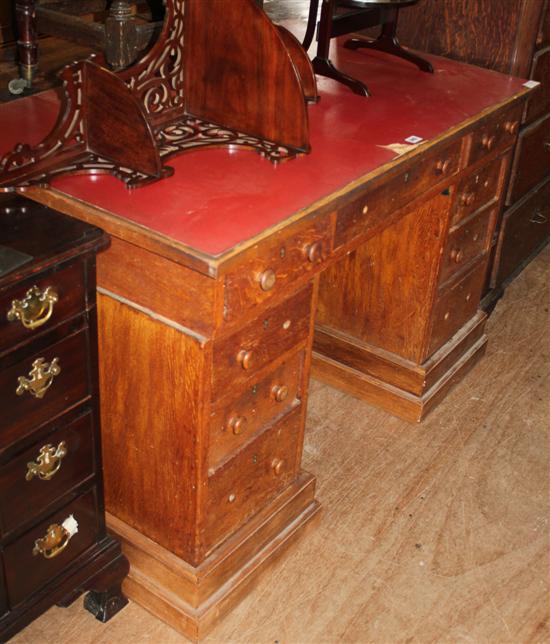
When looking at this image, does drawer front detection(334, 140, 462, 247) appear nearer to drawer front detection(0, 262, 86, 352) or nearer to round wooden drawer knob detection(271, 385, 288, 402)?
round wooden drawer knob detection(271, 385, 288, 402)

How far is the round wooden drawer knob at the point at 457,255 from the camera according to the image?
2.72 meters

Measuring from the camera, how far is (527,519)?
8.15 feet

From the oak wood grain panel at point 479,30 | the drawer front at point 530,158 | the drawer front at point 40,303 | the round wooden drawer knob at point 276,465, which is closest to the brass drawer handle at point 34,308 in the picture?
the drawer front at point 40,303

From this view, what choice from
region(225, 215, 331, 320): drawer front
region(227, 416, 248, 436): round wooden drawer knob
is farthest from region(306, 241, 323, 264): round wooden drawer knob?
region(227, 416, 248, 436): round wooden drawer knob

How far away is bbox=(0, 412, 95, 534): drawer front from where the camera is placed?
5.53 ft

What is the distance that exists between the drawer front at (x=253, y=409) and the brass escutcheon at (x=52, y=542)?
1.11 feet

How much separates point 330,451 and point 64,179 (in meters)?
1.28

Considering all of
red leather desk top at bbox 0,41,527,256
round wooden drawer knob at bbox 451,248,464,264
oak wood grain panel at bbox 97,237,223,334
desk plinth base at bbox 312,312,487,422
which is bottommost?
desk plinth base at bbox 312,312,487,422

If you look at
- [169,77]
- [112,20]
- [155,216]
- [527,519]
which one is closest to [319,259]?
[155,216]

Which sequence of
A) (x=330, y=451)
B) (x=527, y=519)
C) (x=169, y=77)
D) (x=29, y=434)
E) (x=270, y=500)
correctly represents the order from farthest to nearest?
(x=330, y=451)
(x=527, y=519)
(x=270, y=500)
(x=169, y=77)
(x=29, y=434)

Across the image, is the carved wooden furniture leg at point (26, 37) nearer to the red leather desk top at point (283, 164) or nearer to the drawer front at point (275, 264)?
the red leather desk top at point (283, 164)

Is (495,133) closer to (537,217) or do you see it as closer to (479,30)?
(479,30)

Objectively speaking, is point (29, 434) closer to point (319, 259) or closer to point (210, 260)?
point (210, 260)

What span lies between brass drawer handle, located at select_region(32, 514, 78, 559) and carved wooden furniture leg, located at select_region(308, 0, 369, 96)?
1.35 meters
